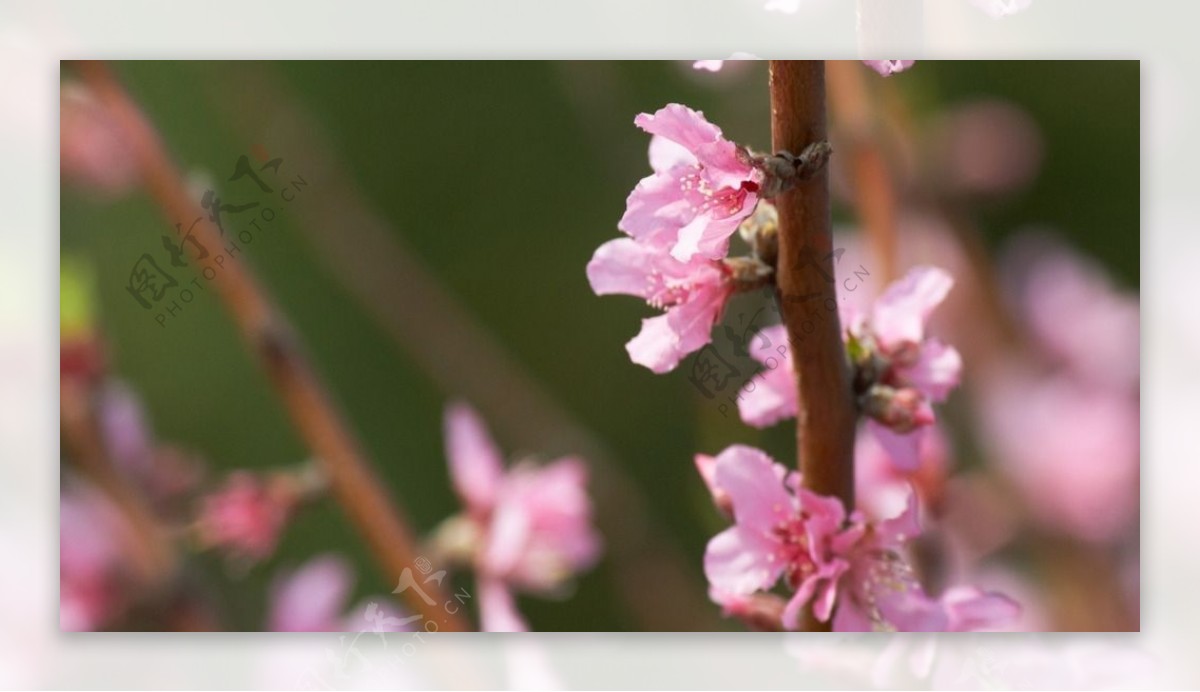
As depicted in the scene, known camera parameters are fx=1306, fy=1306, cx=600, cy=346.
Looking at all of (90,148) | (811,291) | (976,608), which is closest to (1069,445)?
(976,608)

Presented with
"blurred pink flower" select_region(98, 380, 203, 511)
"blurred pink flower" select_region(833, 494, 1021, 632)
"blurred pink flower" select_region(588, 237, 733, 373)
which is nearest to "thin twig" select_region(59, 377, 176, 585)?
"blurred pink flower" select_region(98, 380, 203, 511)

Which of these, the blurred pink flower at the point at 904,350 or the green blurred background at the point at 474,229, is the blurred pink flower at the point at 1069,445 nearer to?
the green blurred background at the point at 474,229

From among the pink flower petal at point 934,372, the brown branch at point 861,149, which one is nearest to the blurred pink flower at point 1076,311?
the brown branch at point 861,149

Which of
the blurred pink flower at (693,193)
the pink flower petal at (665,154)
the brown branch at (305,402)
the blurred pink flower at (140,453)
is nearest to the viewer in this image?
the blurred pink flower at (693,193)

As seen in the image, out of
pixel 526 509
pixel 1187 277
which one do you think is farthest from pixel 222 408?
pixel 1187 277

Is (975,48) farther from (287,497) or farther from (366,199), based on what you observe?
(287,497)

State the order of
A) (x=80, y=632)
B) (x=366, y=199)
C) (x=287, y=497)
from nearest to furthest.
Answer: (x=287, y=497)
(x=80, y=632)
(x=366, y=199)
